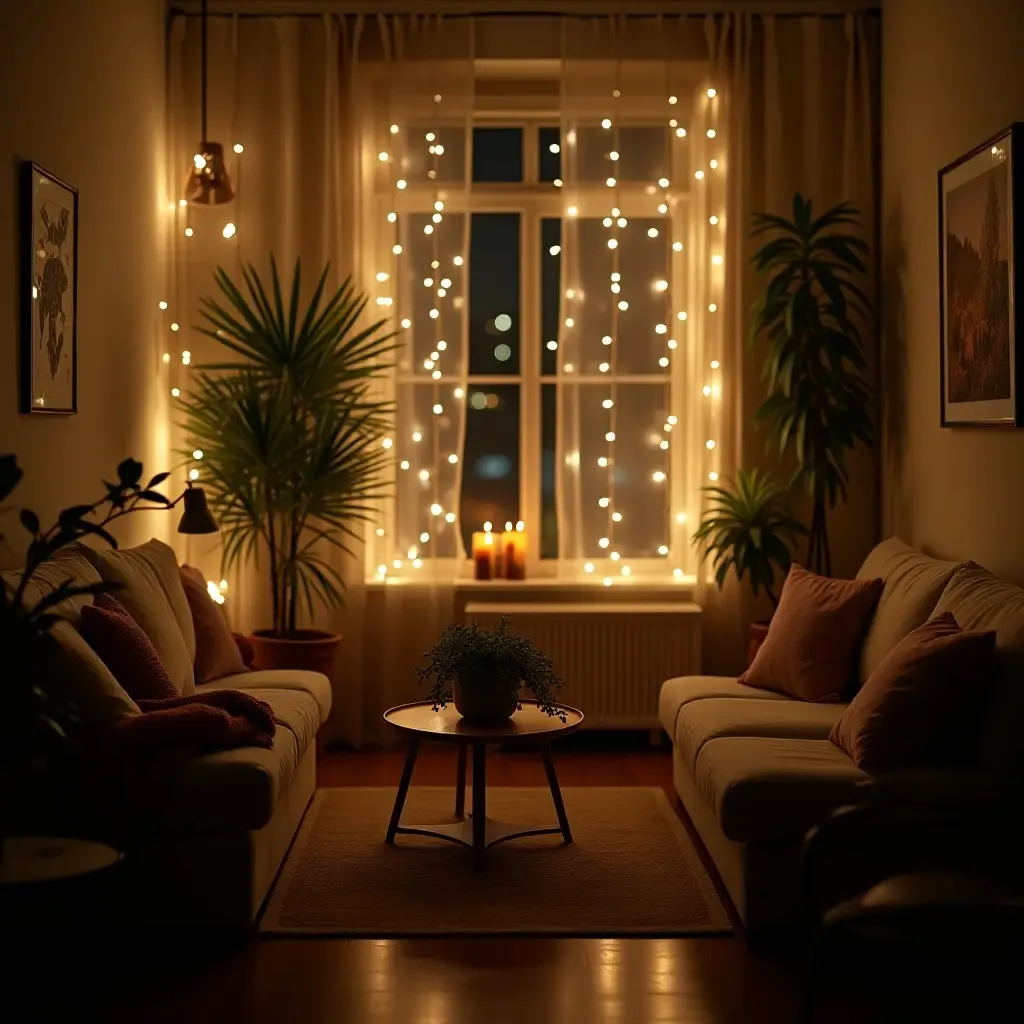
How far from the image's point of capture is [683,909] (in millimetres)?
3754

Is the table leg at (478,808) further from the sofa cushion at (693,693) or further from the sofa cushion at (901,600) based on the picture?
the sofa cushion at (901,600)

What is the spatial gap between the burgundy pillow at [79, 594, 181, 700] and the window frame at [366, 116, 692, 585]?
215cm

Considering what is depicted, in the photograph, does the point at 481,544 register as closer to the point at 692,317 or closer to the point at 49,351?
the point at 692,317

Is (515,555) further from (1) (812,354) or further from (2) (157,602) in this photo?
(2) (157,602)

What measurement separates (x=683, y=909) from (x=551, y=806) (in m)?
1.13

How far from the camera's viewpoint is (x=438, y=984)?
3.23m

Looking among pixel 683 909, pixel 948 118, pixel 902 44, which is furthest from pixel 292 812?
pixel 902 44

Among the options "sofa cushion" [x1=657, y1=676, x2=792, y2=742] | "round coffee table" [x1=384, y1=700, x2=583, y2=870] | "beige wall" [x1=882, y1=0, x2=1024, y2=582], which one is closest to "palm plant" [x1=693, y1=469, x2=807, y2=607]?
"beige wall" [x1=882, y1=0, x2=1024, y2=582]

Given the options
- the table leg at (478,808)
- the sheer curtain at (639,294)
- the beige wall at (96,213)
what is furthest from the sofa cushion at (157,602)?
the sheer curtain at (639,294)

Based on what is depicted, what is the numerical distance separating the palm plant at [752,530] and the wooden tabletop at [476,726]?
145cm

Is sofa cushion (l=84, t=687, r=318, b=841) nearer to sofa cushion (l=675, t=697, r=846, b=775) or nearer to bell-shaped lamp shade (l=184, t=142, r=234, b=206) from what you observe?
sofa cushion (l=675, t=697, r=846, b=775)

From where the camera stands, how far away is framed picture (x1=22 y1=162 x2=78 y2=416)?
406 cm

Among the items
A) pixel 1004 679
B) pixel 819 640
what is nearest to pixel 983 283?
pixel 819 640

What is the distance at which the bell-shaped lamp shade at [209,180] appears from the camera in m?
5.48
